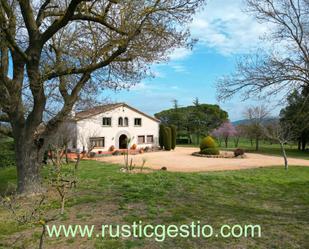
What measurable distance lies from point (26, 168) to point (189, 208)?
182 inches

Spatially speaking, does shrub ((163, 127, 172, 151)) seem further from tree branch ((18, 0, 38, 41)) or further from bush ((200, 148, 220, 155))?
tree branch ((18, 0, 38, 41))

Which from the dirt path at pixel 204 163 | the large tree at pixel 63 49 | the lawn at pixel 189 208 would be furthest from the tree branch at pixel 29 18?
the dirt path at pixel 204 163

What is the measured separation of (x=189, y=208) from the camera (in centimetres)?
747

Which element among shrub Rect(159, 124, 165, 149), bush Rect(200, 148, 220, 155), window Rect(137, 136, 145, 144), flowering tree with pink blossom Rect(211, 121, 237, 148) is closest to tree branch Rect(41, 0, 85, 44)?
bush Rect(200, 148, 220, 155)

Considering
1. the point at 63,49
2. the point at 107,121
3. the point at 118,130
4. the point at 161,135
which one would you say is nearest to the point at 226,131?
the point at 161,135

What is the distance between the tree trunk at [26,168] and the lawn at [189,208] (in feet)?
4.00

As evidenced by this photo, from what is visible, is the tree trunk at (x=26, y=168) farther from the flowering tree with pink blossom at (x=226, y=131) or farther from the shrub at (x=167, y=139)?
the flowering tree with pink blossom at (x=226, y=131)

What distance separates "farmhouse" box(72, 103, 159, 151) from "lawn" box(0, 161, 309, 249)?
2672 cm

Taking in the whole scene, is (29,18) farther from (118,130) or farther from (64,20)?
(118,130)

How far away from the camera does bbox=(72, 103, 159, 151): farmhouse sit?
3800 cm

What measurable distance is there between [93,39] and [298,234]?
6.85 m

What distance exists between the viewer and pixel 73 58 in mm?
10367

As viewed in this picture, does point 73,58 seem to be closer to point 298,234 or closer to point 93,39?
point 93,39

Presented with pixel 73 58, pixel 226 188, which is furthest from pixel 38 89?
pixel 226 188
